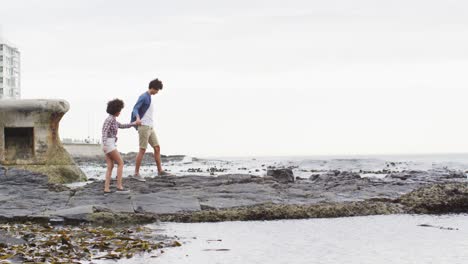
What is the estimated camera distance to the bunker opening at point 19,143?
16114 millimetres

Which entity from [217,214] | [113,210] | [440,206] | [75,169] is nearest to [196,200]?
[217,214]

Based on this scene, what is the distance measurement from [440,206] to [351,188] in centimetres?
215

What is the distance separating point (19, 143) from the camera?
16469 mm

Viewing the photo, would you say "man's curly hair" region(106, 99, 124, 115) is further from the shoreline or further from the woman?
the shoreline

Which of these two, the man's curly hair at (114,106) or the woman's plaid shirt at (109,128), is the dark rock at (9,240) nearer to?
the woman's plaid shirt at (109,128)

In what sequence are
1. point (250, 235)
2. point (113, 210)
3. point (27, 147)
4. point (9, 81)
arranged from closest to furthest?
point (250, 235) → point (113, 210) → point (27, 147) → point (9, 81)

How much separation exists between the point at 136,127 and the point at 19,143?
18.3 ft

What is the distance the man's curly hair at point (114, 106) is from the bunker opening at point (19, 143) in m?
6.33

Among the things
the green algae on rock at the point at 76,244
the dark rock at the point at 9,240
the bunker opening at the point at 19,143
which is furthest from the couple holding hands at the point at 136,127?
the bunker opening at the point at 19,143

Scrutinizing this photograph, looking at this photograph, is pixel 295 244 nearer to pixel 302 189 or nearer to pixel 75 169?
pixel 302 189

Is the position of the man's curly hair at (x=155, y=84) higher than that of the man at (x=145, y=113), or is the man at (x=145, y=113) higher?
the man's curly hair at (x=155, y=84)

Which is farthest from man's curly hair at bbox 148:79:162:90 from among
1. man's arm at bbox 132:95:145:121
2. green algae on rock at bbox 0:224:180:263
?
green algae on rock at bbox 0:224:180:263

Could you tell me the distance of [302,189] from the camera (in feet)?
39.3

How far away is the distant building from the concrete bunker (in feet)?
A: 230
